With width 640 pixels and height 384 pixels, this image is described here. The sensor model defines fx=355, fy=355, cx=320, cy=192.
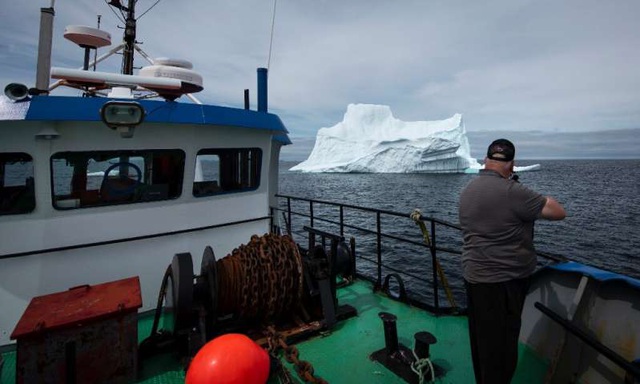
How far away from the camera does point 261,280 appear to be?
343cm

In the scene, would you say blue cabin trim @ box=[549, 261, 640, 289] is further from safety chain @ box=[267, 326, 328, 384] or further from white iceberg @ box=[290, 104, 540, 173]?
white iceberg @ box=[290, 104, 540, 173]

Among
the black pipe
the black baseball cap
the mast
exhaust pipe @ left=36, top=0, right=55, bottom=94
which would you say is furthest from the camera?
the mast

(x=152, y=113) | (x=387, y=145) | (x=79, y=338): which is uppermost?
(x=387, y=145)

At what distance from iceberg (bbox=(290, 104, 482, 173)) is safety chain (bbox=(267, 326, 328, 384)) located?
58159mm

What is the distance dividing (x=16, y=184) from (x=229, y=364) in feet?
10.8

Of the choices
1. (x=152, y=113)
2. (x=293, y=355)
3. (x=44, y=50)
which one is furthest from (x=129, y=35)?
(x=293, y=355)

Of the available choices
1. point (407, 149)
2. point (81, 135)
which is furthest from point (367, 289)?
point (407, 149)

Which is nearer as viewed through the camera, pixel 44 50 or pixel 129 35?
pixel 44 50

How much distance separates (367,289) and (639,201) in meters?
42.8

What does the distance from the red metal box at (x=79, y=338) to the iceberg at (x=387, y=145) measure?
193 feet

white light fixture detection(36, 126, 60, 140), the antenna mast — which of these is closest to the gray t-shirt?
white light fixture detection(36, 126, 60, 140)

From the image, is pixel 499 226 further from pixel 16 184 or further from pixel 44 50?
pixel 16 184

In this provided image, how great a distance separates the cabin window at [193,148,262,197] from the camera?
4.78 m

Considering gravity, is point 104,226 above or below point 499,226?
below
